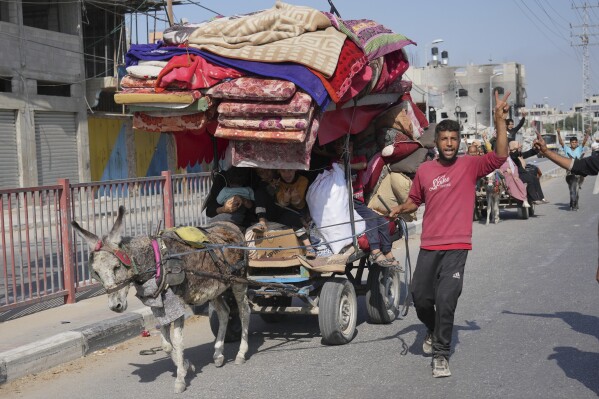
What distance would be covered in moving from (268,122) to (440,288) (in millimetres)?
2107

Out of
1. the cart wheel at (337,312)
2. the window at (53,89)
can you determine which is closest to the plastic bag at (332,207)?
the cart wheel at (337,312)

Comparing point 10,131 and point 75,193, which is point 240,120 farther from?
point 10,131

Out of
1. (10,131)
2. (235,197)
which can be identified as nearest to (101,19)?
(10,131)

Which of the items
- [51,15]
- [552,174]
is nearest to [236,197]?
[51,15]

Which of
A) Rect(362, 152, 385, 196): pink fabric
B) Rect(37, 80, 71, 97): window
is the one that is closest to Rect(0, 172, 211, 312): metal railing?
Rect(362, 152, 385, 196): pink fabric

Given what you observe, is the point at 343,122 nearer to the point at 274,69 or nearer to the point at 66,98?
the point at 274,69

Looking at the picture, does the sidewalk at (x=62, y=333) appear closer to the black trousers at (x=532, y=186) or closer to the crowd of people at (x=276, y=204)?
the crowd of people at (x=276, y=204)

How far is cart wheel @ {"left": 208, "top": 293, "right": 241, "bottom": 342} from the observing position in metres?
8.01

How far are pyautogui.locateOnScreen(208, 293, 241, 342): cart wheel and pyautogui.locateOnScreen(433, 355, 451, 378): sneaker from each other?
2353 mm

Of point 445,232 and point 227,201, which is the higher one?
point 227,201

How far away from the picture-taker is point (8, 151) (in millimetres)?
23484

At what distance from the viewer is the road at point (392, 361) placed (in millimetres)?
6324

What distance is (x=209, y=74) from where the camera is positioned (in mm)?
7184

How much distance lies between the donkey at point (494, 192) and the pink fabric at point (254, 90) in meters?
13.6
